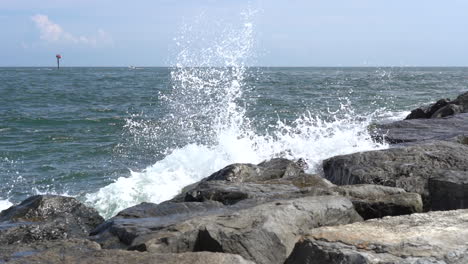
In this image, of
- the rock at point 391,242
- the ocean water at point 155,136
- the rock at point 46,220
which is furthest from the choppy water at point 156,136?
the rock at point 391,242

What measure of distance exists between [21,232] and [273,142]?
19.4 ft

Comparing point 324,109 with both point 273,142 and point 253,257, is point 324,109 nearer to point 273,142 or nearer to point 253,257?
point 273,142

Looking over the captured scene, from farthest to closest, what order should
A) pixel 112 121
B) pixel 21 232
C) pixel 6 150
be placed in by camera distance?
pixel 112 121, pixel 6 150, pixel 21 232

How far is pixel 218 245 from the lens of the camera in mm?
3604

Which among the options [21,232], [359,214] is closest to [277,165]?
[359,214]

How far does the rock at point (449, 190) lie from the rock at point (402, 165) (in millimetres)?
513

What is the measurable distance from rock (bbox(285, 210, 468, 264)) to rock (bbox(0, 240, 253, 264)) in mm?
438

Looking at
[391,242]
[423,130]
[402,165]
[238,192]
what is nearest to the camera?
[391,242]

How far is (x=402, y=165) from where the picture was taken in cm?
609

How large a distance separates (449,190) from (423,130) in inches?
204

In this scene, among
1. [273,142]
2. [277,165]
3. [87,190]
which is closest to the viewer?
[277,165]

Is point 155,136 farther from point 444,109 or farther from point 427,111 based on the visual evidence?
point 444,109

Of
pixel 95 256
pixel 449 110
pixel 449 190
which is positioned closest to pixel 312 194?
pixel 449 190

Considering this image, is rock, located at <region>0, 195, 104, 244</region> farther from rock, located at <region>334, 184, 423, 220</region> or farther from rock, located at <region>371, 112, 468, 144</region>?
rock, located at <region>371, 112, 468, 144</region>
